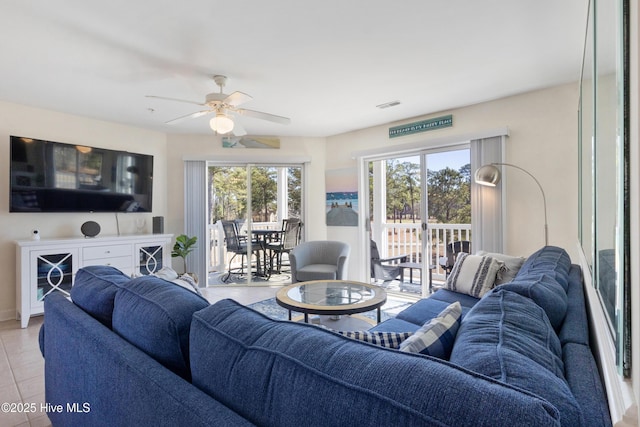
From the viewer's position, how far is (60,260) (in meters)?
3.35

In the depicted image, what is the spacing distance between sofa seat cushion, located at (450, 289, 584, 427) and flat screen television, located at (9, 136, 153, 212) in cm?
439

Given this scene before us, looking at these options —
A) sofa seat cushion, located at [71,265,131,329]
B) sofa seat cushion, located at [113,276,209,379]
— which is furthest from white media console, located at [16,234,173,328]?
sofa seat cushion, located at [113,276,209,379]

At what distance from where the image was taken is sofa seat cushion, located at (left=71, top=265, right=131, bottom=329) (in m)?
1.25

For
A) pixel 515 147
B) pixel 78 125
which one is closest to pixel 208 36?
pixel 78 125

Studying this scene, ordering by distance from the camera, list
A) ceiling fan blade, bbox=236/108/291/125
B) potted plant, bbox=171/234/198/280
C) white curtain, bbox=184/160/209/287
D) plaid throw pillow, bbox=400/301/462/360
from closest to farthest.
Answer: plaid throw pillow, bbox=400/301/462/360 < ceiling fan blade, bbox=236/108/291/125 < potted plant, bbox=171/234/198/280 < white curtain, bbox=184/160/209/287

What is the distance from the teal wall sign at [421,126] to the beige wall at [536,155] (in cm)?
9

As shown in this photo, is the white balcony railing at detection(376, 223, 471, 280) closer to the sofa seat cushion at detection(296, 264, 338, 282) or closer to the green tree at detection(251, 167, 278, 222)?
the sofa seat cushion at detection(296, 264, 338, 282)

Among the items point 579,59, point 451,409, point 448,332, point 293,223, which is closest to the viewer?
point 451,409

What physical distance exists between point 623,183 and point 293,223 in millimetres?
4554

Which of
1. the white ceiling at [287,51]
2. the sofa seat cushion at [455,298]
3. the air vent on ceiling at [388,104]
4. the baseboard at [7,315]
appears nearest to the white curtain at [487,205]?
the white ceiling at [287,51]

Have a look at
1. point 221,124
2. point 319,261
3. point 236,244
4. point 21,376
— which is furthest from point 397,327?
point 236,244

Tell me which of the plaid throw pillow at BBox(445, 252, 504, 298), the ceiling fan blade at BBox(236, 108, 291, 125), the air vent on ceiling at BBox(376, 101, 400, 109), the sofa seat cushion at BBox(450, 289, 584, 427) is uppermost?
the air vent on ceiling at BBox(376, 101, 400, 109)

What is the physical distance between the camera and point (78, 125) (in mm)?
3834

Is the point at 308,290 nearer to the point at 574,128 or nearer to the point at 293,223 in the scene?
the point at 293,223
